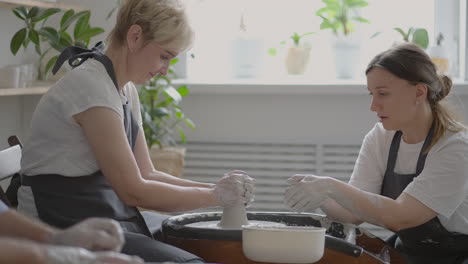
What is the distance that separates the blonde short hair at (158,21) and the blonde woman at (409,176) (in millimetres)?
507

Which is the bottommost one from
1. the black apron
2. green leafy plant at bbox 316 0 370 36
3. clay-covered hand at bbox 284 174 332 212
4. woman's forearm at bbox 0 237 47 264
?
the black apron

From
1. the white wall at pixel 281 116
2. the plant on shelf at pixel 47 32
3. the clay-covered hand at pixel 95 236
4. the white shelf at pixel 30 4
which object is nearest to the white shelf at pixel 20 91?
the plant on shelf at pixel 47 32

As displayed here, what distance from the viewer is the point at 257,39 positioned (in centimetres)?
387

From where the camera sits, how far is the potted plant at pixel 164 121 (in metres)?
3.33

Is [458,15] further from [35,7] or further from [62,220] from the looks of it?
[62,220]

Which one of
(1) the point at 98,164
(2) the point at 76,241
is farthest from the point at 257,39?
(2) the point at 76,241

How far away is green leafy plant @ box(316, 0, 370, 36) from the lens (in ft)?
12.6

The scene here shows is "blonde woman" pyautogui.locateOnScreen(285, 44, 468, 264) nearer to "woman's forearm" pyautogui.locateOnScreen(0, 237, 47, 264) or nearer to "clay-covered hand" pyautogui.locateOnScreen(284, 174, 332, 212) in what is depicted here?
"clay-covered hand" pyautogui.locateOnScreen(284, 174, 332, 212)

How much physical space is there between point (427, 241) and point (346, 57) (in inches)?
71.4

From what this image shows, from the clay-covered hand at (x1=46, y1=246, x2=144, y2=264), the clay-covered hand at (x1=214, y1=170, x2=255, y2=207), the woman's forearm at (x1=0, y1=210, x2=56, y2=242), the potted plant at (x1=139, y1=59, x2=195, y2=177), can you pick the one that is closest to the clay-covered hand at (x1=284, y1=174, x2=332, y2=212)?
the clay-covered hand at (x1=214, y1=170, x2=255, y2=207)

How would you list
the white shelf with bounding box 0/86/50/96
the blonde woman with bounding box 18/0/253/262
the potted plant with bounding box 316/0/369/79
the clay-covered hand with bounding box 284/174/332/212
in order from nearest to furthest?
1. the blonde woman with bounding box 18/0/253/262
2. the clay-covered hand with bounding box 284/174/332/212
3. the white shelf with bounding box 0/86/50/96
4. the potted plant with bounding box 316/0/369/79

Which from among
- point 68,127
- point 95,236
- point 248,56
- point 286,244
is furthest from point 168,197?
point 248,56

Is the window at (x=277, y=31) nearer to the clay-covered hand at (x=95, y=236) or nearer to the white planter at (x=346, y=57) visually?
the white planter at (x=346, y=57)

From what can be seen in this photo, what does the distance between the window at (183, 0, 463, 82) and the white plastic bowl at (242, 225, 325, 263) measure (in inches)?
87.5
